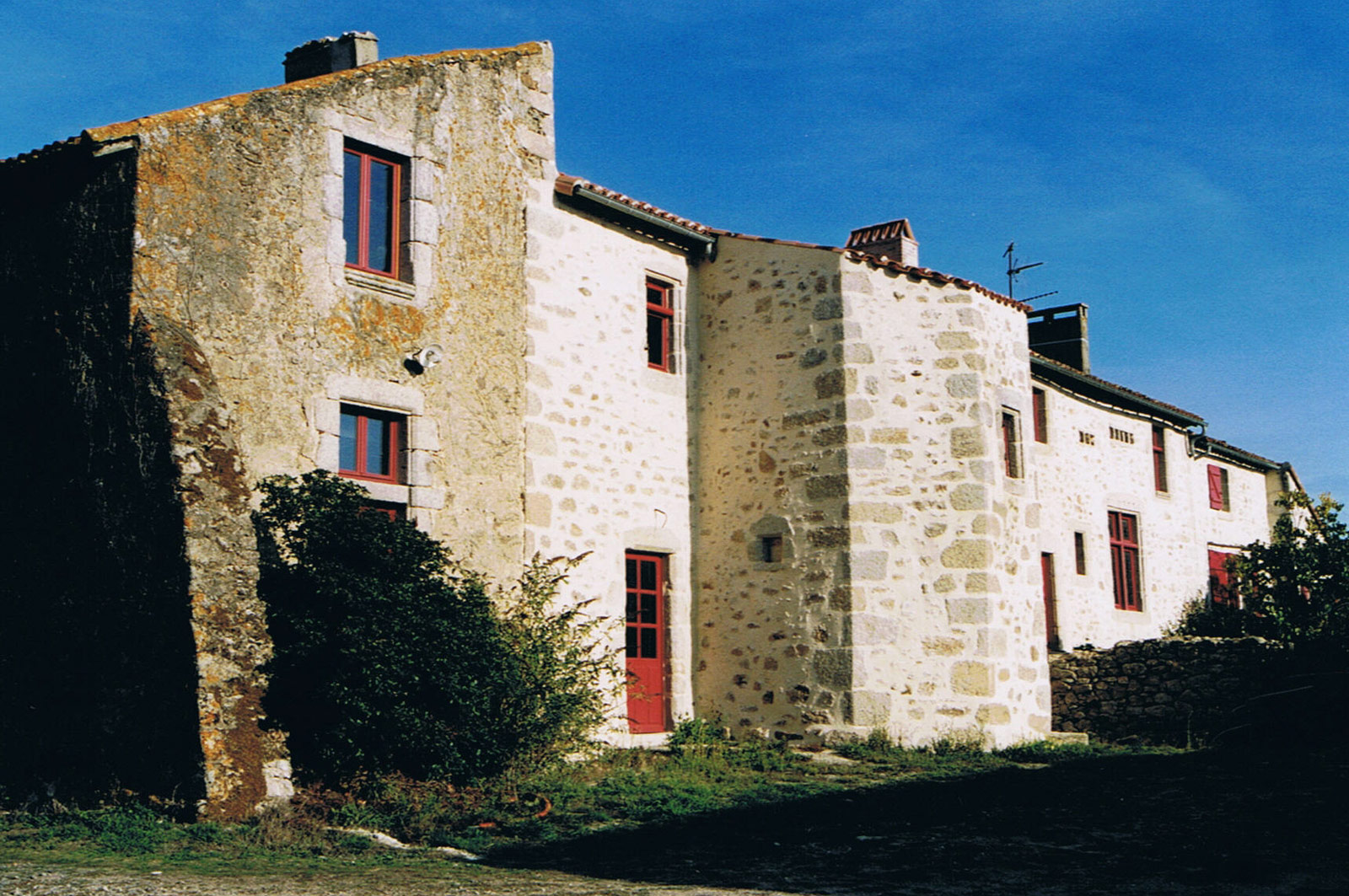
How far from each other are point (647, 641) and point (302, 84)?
6466 millimetres

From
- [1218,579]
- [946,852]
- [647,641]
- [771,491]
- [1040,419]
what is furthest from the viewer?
[1218,579]

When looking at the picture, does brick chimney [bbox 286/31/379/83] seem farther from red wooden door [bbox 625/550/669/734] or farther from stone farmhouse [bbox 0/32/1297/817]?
red wooden door [bbox 625/550/669/734]

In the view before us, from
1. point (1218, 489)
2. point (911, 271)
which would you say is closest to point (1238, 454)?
point (1218, 489)

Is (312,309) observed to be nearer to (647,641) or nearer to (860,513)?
(647,641)

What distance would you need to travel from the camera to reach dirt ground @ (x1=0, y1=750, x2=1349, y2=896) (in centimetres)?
613

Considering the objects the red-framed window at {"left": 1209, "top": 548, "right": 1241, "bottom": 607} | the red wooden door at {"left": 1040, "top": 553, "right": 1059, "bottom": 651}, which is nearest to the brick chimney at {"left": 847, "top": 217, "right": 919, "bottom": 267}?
the red wooden door at {"left": 1040, "top": 553, "right": 1059, "bottom": 651}

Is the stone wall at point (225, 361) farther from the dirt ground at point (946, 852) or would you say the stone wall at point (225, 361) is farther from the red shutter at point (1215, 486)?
the red shutter at point (1215, 486)

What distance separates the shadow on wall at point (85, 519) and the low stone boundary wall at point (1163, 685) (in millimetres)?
11287

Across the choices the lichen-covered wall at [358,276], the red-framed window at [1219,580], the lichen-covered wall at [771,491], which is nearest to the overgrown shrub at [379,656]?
the lichen-covered wall at [358,276]

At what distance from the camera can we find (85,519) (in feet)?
28.6

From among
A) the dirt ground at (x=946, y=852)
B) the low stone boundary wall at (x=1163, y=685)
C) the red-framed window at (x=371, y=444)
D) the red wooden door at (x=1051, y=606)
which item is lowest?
the dirt ground at (x=946, y=852)

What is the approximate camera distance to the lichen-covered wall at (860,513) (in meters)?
12.5

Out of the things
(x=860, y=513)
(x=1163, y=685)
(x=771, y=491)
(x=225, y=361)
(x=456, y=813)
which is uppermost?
(x=225, y=361)

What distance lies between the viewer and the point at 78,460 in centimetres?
890
